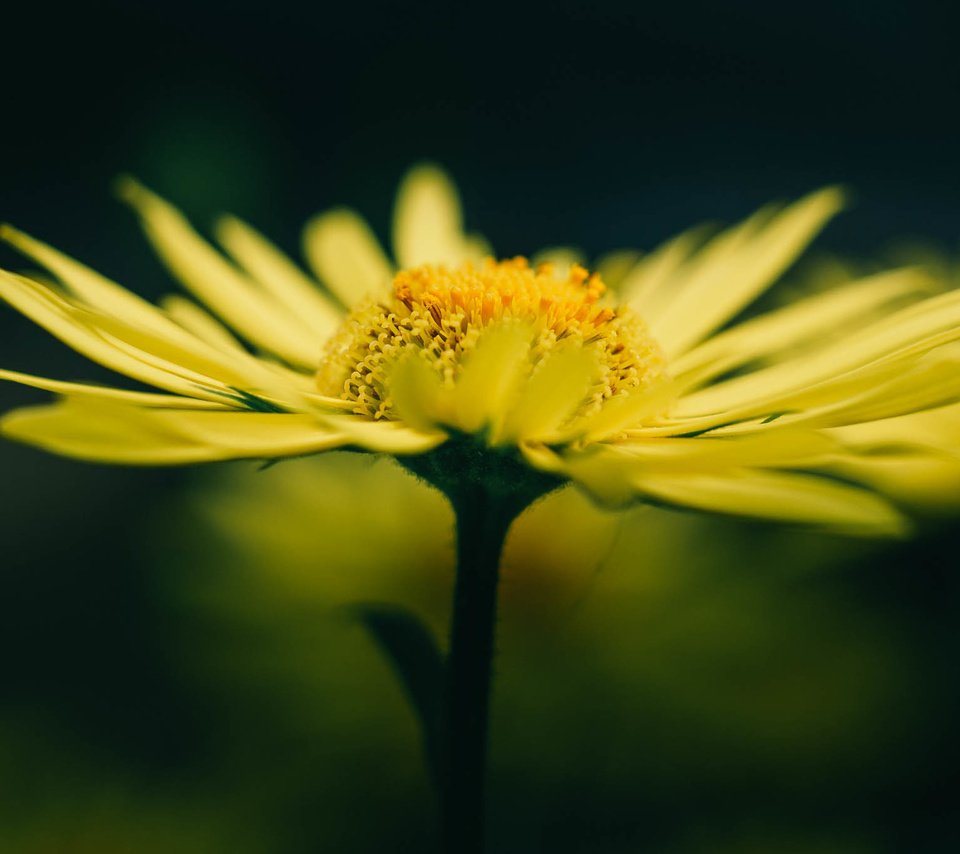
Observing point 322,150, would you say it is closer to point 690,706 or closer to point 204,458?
point 690,706

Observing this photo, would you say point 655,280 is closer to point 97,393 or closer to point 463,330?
point 463,330

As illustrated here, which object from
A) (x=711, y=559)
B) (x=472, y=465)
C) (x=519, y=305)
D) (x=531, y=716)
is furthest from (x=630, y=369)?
(x=711, y=559)

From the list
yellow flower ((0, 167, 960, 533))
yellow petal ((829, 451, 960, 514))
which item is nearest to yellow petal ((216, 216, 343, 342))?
yellow flower ((0, 167, 960, 533))

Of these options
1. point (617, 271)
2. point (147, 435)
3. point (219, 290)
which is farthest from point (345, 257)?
point (147, 435)

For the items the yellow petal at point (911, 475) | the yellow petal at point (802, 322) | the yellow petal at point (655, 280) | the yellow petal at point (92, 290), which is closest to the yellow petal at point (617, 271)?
the yellow petal at point (655, 280)

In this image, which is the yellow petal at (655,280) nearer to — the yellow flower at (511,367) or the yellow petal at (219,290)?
the yellow flower at (511,367)

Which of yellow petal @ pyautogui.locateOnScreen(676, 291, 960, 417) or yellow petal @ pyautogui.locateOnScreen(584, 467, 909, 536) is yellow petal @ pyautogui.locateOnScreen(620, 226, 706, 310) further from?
yellow petal @ pyautogui.locateOnScreen(584, 467, 909, 536)
